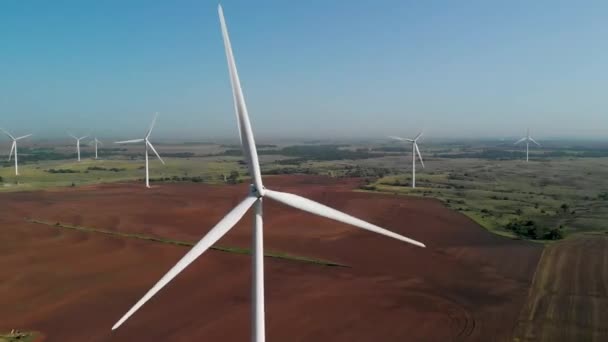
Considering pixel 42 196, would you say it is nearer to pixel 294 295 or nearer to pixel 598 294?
pixel 294 295

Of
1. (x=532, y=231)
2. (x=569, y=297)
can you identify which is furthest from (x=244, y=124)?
(x=532, y=231)

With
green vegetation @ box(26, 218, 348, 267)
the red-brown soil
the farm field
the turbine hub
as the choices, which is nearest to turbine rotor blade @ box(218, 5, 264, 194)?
the turbine hub

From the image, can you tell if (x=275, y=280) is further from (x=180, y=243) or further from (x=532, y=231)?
(x=532, y=231)

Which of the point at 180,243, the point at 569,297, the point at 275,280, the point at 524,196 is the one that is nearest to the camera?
the point at 569,297

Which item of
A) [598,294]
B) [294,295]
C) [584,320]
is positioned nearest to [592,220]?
[598,294]

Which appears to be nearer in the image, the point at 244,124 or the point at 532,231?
the point at 244,124

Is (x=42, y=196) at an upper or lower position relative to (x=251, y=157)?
lower

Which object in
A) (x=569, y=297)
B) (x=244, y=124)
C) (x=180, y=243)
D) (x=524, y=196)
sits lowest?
(x=569, y=297)

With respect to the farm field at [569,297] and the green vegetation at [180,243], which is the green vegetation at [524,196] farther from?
the green vegetation at [180,243]
